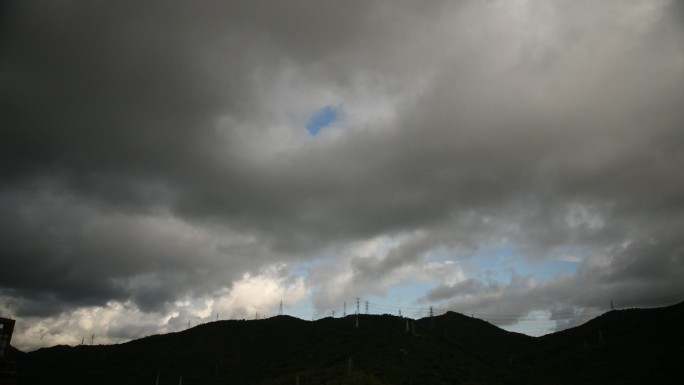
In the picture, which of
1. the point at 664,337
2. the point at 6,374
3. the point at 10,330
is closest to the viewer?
the point at 6,374

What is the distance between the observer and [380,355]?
101375mm

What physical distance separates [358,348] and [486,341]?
7647 cm

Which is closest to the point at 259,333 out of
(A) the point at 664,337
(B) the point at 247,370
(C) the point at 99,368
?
(B) the point at 247,370

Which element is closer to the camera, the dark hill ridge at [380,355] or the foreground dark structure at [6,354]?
the foreground dark structure at [6,354]

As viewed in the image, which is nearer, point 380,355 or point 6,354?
point 6,354

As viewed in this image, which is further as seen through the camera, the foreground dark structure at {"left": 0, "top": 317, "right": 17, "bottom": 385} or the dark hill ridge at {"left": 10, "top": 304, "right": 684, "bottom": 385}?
the dark hill ridge at {"left": 10, "top": 304, "right": 684, "bottom": 385}

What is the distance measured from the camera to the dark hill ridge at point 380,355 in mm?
89438

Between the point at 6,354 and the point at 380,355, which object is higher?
the point at 6,354

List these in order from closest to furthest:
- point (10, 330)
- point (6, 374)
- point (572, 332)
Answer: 1. point (6, 374)
2. point (10, 330)
3. point (572, 332)

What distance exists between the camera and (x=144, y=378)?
132 metres

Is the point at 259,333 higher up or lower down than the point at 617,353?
higher up

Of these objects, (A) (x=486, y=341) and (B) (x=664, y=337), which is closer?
(B) (x=664, y=337)

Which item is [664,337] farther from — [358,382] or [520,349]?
[358,382]

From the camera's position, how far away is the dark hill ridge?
8944cm
